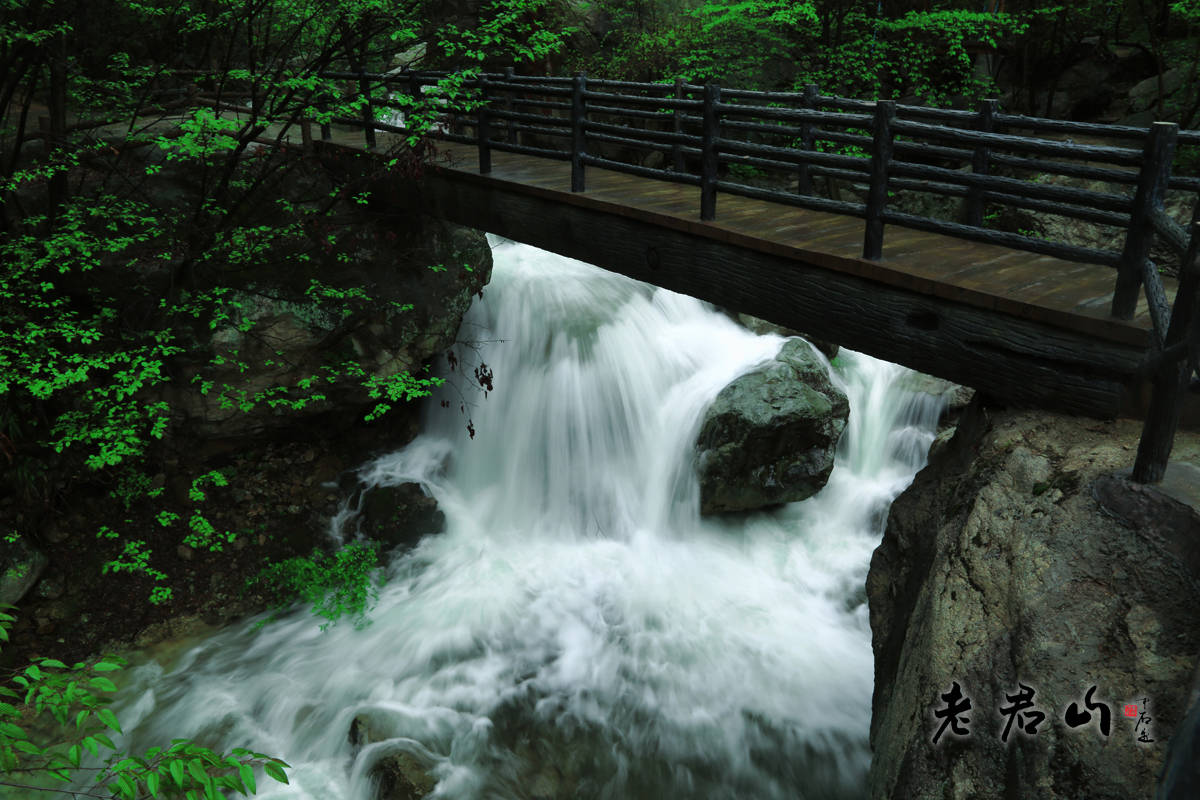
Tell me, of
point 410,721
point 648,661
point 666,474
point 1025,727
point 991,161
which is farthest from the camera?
point 666,474

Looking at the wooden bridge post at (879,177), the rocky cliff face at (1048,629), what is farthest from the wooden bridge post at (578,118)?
the rocky cliff face at (1048,629)

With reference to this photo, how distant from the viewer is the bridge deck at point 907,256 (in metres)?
4.31

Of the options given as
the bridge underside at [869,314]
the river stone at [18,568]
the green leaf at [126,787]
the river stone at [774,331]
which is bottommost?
the river stone at [18,568]

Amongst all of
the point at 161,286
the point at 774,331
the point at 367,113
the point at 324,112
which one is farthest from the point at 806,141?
the point at 161,286

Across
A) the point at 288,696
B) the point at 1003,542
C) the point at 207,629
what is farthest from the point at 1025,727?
the point at 207,629

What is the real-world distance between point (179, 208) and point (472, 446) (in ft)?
13.5

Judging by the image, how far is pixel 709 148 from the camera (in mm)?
5746

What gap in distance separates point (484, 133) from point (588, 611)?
4.77 metres

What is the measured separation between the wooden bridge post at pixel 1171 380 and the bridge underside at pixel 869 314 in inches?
17.9

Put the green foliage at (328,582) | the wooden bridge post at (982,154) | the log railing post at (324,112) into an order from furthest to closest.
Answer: the green foliage at (328,582), the log railing post at (324,112), the wooden bridge post at (982,154)

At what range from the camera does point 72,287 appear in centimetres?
808

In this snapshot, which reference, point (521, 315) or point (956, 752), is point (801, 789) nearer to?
point (956, 752)

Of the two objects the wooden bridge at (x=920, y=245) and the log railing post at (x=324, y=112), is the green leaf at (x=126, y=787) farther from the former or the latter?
the log railing post at (x=324, y=112)

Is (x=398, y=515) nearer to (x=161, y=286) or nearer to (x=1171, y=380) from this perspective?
(x=161, y=286)
